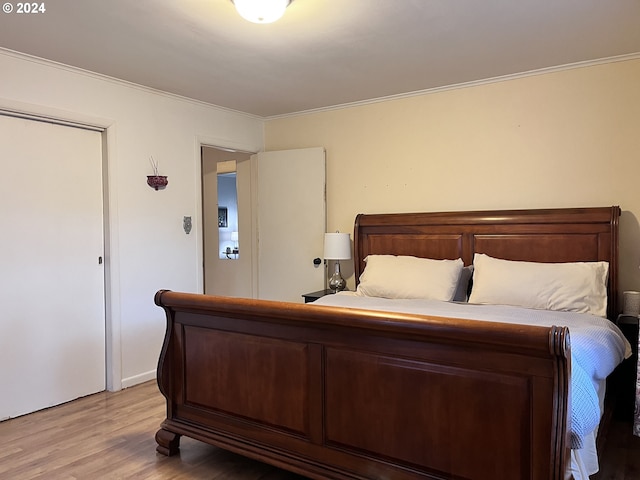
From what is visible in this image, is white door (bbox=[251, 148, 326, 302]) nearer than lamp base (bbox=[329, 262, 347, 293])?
No

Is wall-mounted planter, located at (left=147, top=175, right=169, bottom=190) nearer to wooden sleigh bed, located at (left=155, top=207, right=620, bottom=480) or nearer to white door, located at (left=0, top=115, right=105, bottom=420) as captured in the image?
white door, located at (left=0, top=115, right=105, bottom=420)

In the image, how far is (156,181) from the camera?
3.77 metres

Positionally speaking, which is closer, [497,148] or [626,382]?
[626,382]

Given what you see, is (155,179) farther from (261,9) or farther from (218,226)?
(261,9)

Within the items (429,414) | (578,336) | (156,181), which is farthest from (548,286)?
(156,181)

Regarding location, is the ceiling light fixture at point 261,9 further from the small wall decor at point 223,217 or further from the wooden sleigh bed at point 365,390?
the small wall decor at point 223,217

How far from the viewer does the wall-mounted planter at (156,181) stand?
376cm

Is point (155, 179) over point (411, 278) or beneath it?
over

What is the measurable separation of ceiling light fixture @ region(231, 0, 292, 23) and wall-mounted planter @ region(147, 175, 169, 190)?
5.97 feet

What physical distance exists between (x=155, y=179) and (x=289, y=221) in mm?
1353

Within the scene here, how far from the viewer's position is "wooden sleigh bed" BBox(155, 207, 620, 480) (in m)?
1.61

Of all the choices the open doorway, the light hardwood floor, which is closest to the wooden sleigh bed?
the light hardwood floor

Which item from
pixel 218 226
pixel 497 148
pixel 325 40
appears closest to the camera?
pixel 325 40

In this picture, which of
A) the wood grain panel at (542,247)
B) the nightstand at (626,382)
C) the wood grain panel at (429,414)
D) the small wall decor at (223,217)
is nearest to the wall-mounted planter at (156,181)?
the wood grain panel at (429,414)
